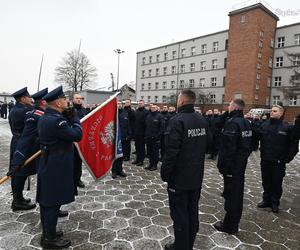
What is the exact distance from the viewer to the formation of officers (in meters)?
3.32

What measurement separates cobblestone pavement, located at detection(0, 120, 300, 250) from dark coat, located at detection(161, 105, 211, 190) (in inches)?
44.5

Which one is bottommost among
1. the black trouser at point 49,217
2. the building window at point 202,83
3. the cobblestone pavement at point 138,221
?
the cobblestone pavement at point 138,221

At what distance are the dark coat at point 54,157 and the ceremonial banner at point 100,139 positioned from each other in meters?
1.17

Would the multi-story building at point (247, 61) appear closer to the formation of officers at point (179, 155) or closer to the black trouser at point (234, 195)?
the formation of officers at point (179, 155)

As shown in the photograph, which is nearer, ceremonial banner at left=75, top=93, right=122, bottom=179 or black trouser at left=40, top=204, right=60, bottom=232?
black trouser at left=40, top=204, right=60, bottom=232

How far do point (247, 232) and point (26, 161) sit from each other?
→ 3792 mm

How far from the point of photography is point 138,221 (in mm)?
4504

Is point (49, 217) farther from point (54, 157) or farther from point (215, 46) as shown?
point (215, 46)

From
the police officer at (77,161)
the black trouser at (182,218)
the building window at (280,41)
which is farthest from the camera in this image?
the building window at (280,41)

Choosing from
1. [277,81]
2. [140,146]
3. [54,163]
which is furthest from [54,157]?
[277,81]

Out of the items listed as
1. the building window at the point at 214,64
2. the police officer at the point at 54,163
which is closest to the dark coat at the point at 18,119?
the police officer at the point at 54,163

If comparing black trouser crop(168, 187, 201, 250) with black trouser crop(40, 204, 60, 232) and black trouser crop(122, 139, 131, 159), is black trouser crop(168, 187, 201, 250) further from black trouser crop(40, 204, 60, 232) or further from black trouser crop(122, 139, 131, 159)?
black trouser crop(122, 139, 131, 159)

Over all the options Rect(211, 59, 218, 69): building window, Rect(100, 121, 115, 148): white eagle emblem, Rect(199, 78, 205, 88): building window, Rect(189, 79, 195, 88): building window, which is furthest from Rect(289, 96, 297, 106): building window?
Rect(100, 121, 115, 148): white eagle emblem

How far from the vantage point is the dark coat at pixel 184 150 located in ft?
10.5
